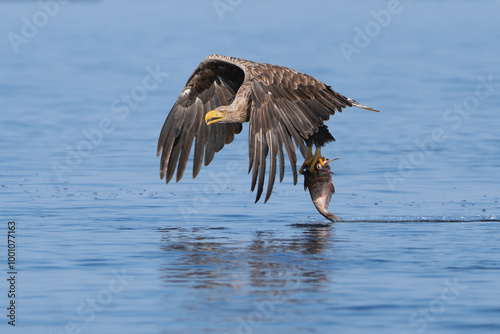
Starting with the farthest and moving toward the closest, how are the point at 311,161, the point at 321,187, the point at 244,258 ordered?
the point at 311,161, the point at 321,187, the point at 244,258

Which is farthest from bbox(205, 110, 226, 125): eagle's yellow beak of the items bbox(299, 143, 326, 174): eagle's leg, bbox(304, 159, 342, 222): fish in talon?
bbox(304, 159, 342, 222): fish in talon

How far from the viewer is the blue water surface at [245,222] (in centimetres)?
937

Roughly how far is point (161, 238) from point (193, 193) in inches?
121

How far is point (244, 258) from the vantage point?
11.3 m

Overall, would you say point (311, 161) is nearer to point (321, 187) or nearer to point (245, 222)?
point (321, 187)

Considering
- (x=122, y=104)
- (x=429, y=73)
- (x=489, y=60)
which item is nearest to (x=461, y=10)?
(x=489, y=60)

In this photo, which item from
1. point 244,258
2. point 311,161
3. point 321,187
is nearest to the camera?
point 244,258

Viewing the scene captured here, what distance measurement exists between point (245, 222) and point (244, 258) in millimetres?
2154

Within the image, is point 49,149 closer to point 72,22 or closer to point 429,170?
point 429,170

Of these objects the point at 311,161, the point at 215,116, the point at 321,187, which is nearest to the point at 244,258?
the point at 321,187

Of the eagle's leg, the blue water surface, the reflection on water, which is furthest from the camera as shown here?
the eagle's leg

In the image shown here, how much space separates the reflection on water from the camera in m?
10.3

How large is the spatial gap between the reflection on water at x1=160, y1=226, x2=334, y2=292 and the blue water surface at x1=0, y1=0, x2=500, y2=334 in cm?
3

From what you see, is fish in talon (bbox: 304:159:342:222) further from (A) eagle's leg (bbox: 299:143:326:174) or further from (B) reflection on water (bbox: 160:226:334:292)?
(B) reflection on water (bbox: 160:226:334:292)
